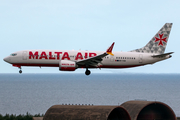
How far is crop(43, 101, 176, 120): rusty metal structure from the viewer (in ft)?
203

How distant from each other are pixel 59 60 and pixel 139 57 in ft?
57.3

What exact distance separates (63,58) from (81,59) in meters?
3.73

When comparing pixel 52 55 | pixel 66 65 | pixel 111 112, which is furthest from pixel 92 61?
pixel 111 112

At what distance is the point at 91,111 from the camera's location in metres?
62.7

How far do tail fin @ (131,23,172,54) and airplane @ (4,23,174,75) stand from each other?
8.99 ft

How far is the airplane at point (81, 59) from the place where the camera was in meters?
64.1

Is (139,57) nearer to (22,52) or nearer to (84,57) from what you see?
Answer: (84,57)

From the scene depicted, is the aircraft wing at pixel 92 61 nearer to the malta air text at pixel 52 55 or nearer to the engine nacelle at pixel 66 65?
the engine nacelle at pixel 66 65

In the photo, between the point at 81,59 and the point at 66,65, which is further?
the point at 81,59

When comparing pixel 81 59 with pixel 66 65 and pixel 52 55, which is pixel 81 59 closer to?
pixel 66 65

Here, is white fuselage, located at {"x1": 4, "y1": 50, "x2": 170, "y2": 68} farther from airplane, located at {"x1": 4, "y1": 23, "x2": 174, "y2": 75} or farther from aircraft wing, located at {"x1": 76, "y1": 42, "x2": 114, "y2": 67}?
aircraft wing, located at {"x1": 76, "y1": 42, "x2": 114, "y2": 67}

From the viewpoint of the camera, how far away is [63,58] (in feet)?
213

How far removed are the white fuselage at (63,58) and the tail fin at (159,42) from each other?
4861 millimetres

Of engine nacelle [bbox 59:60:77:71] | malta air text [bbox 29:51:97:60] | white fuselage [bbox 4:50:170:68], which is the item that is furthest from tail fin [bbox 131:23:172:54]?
engine nacelle [bbox 59:60:77:71]
